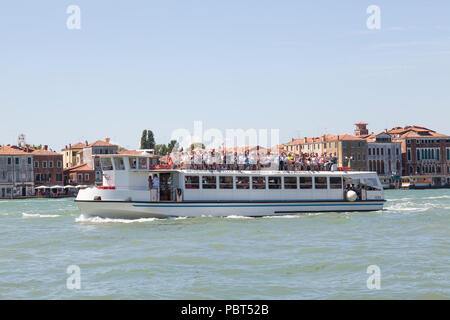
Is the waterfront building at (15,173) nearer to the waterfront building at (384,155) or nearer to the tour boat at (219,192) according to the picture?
the waterfront building at (384,155)

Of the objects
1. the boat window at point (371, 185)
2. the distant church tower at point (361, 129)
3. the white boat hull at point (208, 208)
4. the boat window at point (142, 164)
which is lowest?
the white boat hull at point (208, 208)

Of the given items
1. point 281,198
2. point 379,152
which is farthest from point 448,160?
point 281,198

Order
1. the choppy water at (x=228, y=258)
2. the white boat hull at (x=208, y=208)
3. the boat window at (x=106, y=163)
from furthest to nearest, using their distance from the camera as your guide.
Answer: the boat window at (x=106, y=163), the white boat hull at (x=208, y=208), the choppy water at (x=228, y=258)

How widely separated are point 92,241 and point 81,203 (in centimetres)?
626

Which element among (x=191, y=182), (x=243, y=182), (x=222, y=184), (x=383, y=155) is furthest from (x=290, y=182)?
(x=383, y=155)

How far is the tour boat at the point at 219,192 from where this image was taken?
3006 cm

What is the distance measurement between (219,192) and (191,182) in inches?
60.3

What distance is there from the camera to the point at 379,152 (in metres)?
107

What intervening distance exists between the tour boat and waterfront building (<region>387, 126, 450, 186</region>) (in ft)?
253

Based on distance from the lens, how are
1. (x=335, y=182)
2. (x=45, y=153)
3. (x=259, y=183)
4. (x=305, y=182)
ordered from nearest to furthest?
(x=259, y=183)
(x=305, y=182)
(x=335, y=182)
(x=45, y=153)

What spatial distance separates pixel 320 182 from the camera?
34.3 metres

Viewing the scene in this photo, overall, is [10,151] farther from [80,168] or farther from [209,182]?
[209,182]

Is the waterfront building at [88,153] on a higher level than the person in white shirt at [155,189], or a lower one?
higher

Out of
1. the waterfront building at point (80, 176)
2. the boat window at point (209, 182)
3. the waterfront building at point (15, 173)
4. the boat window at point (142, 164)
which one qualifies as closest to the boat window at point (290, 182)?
the boat window at point (209, 182)
